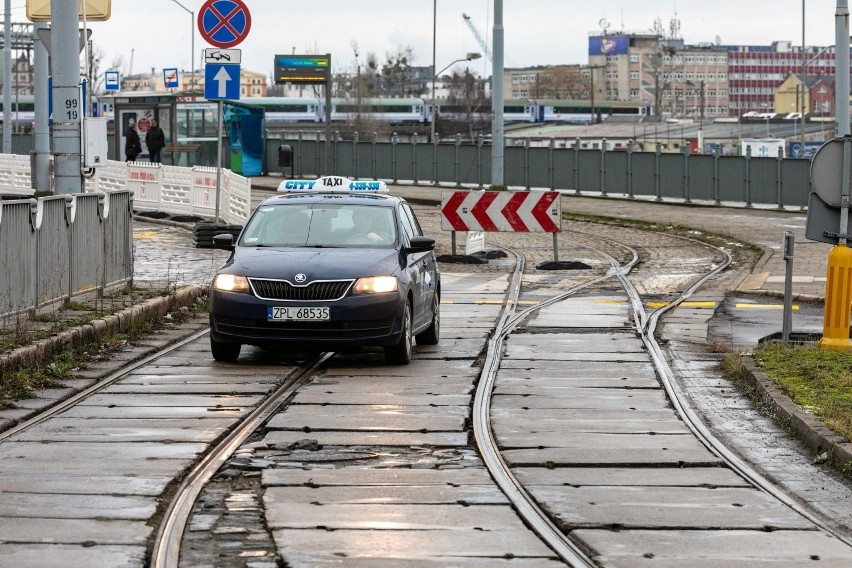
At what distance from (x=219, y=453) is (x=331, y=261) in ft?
14.6

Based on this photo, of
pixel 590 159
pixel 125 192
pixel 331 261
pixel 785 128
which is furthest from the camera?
pixel 785 128

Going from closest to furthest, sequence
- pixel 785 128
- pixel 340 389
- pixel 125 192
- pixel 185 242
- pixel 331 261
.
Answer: pixel 340 389, pixel 331 261, pixel 125 192, pixel 185 242, pixel 785 128

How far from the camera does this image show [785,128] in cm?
13662

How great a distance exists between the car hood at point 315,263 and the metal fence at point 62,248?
74.8 inches

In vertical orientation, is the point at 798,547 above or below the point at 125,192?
below

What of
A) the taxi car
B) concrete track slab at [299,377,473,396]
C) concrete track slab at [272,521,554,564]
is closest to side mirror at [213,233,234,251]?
the taxi car

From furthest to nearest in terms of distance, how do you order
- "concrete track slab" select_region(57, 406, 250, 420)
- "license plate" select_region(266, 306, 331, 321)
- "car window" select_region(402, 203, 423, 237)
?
"car window" select_region(402, 203, 423, 237), "license plate" select_region(266, 306, 331, 321), "concrete track slab" select_region(57, 406, 250, 420)

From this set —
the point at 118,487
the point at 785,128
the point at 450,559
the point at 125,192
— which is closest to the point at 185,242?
the point at 125,192

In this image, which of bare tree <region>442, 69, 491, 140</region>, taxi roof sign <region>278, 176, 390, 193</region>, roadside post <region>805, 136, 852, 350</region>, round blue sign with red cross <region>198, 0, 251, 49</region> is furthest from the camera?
bare tree <region>442, 69, 491, 140</region>

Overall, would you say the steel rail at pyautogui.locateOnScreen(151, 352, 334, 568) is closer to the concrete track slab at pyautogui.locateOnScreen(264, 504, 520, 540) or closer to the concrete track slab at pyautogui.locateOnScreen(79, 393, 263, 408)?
the concrete track slab at pyautogui.locateOnScreen(79, 393, 263, 408)

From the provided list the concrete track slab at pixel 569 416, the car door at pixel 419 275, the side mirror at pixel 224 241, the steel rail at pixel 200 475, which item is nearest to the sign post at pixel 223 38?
the car door at pixel 419 275

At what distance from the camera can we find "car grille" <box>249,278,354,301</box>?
12875 mm

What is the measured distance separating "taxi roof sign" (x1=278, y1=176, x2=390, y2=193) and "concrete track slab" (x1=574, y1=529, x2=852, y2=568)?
9159mm

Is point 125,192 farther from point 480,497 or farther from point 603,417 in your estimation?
point 480,497
